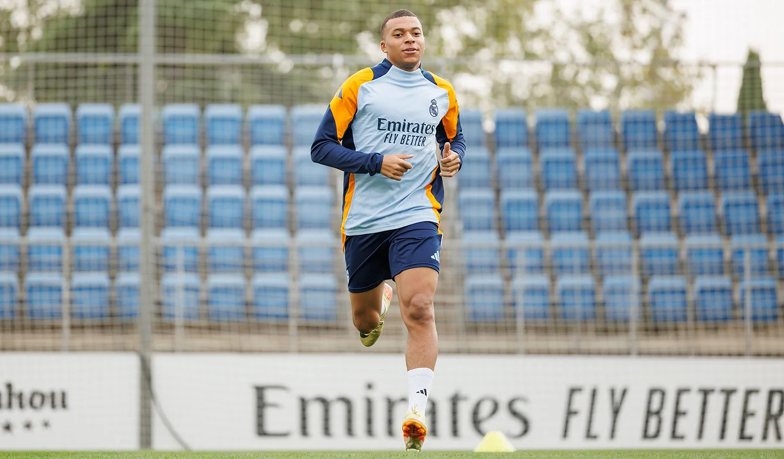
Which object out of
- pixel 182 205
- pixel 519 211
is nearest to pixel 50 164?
pixel 182 205

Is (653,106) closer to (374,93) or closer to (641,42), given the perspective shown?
(641,42)

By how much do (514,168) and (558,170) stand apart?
52 centimetres

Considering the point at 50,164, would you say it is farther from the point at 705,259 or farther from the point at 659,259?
the point at 705,259

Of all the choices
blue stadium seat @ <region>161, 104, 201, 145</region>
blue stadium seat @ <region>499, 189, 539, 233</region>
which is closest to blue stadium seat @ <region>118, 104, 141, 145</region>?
blue stadium seat @ <region>161, 104, 201, 145</region>

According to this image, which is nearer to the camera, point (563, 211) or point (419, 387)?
point (419, 387)

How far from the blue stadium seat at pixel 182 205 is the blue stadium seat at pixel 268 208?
608mm

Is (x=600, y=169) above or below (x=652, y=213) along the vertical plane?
above

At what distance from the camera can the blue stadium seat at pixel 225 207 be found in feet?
33.6

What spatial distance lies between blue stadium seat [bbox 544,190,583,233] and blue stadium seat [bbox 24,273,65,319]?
531cm

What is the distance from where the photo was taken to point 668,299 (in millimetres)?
9445

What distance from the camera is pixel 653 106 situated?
46.1ft

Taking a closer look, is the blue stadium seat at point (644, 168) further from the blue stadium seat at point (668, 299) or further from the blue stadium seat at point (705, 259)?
the blue stadium seat at point (668, 299)

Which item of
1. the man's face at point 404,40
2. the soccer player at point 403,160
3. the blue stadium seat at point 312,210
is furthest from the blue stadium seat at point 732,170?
the man's face at point 404,40

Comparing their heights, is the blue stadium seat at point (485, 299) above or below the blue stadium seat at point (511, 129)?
below
